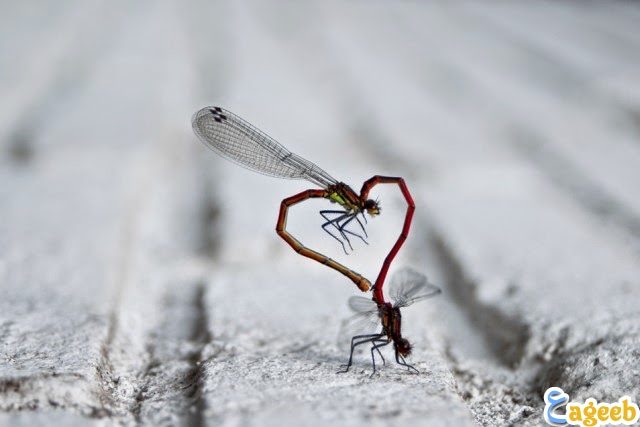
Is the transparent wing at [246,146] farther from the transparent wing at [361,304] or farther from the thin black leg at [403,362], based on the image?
the thin black leg at [403,362]

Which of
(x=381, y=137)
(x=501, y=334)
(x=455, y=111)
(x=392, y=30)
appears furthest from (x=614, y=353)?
(x=392, y=30)

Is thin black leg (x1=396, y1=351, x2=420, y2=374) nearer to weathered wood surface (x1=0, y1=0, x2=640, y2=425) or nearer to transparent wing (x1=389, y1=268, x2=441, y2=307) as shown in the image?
weathered wood surface (x1=0, y1=0, x2=640, y2=425)

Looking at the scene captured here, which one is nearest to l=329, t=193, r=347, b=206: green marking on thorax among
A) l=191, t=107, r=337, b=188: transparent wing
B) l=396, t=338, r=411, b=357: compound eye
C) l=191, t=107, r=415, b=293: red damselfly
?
l=191, t=107, r=415, b=293: red damselfly

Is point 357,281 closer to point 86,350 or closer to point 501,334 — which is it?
point 501,334

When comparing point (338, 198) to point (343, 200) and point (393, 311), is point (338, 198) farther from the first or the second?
point (393, 311)

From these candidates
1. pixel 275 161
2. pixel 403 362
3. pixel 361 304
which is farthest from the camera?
pixel 275 161

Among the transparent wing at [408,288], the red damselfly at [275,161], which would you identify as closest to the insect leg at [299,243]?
the red damselfly at [275,161]

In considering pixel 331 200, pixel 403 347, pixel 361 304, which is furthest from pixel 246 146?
pixel 403 347
